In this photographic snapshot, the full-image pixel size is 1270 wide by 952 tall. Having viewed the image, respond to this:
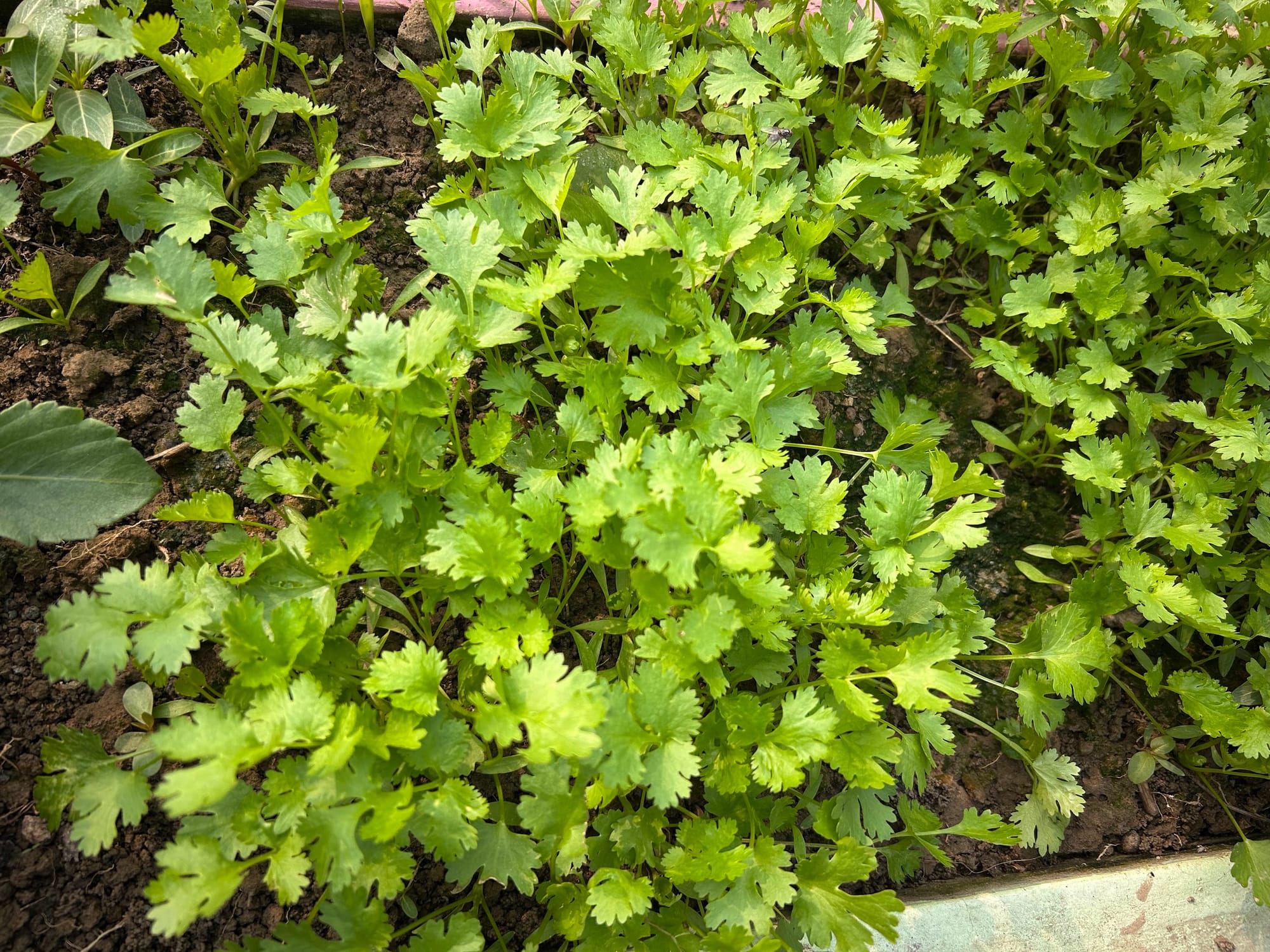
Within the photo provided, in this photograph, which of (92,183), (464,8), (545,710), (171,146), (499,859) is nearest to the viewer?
(545,710)

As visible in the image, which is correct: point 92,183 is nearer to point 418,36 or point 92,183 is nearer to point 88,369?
point 88,369

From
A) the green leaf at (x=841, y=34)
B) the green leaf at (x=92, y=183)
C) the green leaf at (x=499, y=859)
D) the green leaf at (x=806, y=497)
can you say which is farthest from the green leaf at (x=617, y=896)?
the green leaf at (x=841, y=34)

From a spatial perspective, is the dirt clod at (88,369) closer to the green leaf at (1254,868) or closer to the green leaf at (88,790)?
the green leaf at (88,790)

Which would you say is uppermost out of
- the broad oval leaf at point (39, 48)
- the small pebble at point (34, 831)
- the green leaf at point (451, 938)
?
the broad oval leaf at point (39, 48)

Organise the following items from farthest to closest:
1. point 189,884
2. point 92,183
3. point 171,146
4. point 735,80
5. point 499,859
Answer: point 735,80 < point 171,146 < point 92,183 < point 499,859 < point 189,884

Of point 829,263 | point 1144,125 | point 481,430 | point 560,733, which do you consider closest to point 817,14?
point 829,263

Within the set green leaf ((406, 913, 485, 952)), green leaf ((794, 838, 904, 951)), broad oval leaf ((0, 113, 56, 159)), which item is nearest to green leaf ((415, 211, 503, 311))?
broad oval leaf ((0, 113, 56, 159))

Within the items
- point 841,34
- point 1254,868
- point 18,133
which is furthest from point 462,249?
point 1254,868
